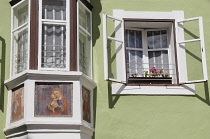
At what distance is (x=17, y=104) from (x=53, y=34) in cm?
178

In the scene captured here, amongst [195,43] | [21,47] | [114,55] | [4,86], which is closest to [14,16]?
[21,47]

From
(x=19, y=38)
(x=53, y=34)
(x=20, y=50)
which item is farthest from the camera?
(x=19, y=38)

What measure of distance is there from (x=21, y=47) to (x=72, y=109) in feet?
6.92

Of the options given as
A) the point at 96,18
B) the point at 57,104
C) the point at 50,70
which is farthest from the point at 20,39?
the point at 57,104

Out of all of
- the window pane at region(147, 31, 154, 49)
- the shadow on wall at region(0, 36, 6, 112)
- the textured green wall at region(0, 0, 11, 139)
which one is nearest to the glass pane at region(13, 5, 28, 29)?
the textured green wall at region(0, 0, 11, 139)

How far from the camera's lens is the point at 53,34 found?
35.0ft

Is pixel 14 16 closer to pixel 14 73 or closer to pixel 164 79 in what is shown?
pixel 14 73

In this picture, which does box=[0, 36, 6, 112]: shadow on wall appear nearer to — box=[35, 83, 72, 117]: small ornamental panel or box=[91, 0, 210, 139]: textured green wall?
box=[35, 83, 72, 117]: small ornamental panel

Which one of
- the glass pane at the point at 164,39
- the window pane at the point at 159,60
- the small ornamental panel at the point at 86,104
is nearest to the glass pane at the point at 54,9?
the small ornamental panel at the point at 86,104

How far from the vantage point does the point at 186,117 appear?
10930 millimetres

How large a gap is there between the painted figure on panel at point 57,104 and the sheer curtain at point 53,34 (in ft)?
2.30

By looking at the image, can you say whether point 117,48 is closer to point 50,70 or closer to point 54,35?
point 54,35

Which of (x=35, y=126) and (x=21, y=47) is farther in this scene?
(x=21, y=47)

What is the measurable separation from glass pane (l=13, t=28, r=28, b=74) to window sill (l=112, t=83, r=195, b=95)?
7.15 ft
